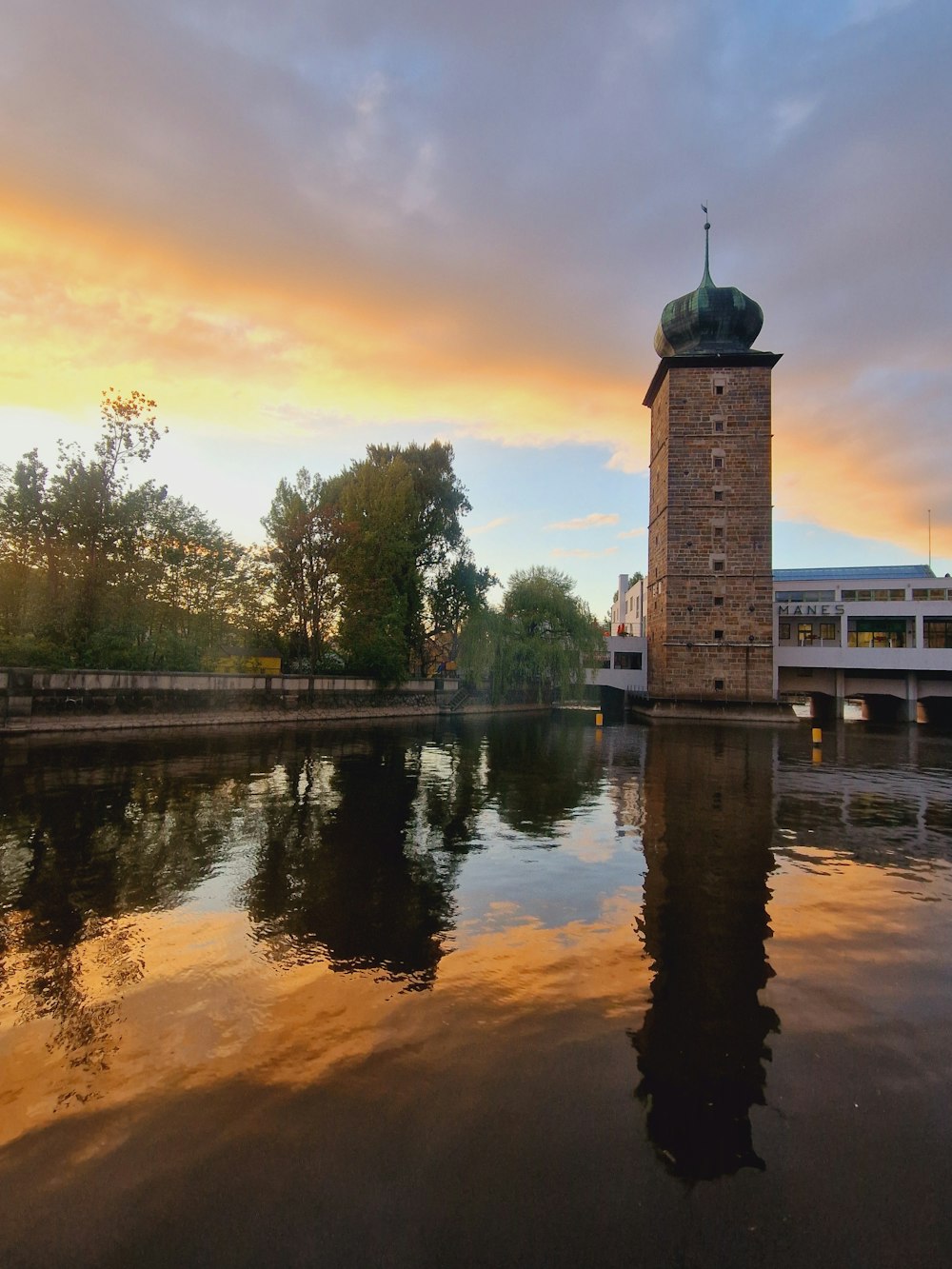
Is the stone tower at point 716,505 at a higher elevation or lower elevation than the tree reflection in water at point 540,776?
higher

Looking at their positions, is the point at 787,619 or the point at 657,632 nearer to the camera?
the point at 657,632

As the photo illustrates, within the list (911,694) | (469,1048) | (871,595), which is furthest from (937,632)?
(469,1048)

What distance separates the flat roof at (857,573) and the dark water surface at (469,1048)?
55.0 meters

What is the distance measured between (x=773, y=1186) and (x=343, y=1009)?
3053 mm

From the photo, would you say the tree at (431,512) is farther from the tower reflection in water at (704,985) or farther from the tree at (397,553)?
the tower reflection in water at (704,985)

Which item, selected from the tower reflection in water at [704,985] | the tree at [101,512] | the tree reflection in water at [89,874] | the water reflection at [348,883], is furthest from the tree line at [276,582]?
the tower reflection in water at [704,985]

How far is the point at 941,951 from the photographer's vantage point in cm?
666

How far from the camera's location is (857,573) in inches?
2413

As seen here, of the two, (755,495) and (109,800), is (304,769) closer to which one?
(109,800)

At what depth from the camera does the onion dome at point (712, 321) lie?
158 feet

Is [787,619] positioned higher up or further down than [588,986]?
higher up

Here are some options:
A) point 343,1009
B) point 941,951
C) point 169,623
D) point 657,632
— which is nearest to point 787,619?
point 657,632

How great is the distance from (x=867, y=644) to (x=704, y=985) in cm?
5397

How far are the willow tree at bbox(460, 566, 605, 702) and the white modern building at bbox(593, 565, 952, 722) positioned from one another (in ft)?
14.9
